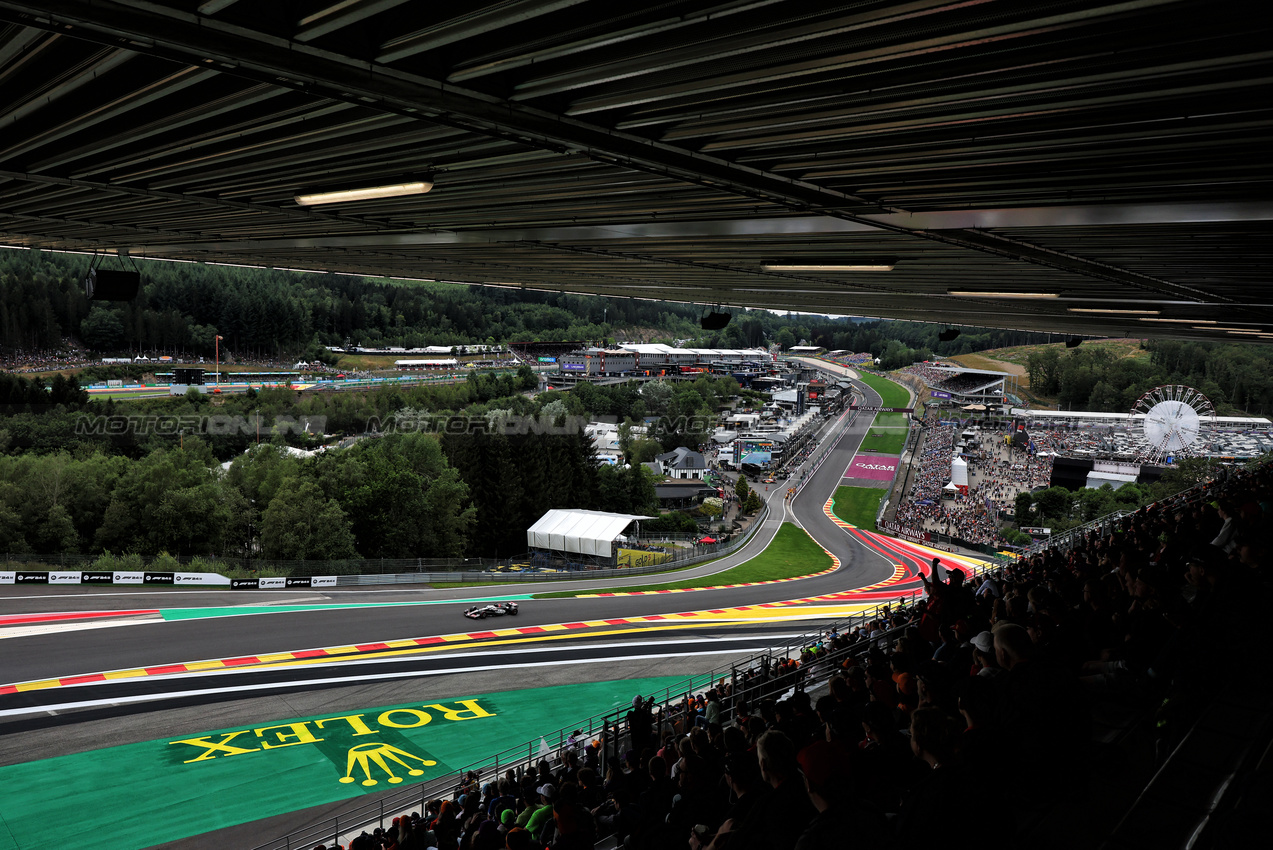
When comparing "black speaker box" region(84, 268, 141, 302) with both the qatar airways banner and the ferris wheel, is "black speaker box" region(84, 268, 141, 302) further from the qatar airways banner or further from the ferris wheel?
the ferris wheel

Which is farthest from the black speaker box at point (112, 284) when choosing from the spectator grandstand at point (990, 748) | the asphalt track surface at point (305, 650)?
the spectator grandstand at point (990, 748)

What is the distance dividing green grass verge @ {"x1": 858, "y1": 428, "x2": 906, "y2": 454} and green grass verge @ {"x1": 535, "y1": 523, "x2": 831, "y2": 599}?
3194 cm

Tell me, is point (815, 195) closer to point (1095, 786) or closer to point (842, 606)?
point (1095, 786)

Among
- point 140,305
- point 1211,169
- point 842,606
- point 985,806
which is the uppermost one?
point 140,305

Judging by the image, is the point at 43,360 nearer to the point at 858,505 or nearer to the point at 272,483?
the point at 272,483

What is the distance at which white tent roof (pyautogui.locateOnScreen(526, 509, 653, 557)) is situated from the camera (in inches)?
1236

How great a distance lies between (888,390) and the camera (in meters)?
116

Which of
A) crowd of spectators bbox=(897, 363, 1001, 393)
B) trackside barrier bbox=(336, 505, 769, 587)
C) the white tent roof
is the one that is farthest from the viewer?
crowd of spectators bbox=(897, 363, 1001, 393)

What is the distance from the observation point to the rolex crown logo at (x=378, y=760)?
38.2 feet

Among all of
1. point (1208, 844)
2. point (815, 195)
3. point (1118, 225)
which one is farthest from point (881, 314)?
point (1208, 844)

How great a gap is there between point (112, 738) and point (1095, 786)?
15326 mm

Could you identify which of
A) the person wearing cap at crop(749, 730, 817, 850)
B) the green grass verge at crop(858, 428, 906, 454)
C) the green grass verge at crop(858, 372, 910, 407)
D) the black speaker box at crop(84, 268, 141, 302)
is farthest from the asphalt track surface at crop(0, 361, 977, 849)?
the green grass verge at crop(858, 372, 910, 407)

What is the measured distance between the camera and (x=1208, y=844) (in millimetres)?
2658

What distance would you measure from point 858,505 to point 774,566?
18719 millimetres
